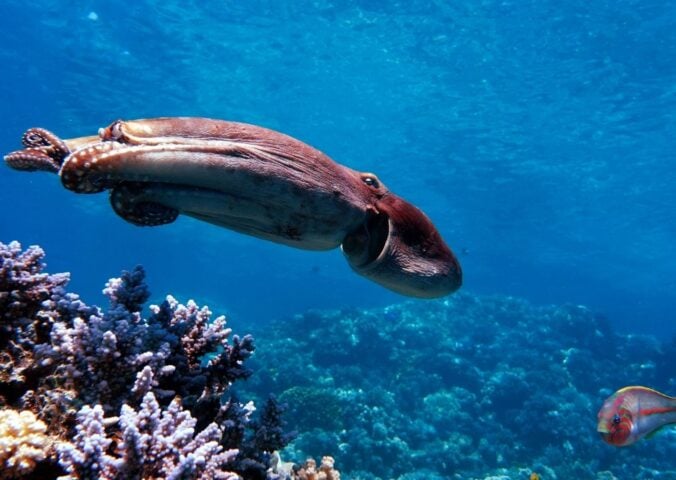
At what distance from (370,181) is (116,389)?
2.10m

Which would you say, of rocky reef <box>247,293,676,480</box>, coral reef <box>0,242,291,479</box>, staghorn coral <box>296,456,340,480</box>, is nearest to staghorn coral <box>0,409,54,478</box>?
coral reef <box>0,242,291,479</box>

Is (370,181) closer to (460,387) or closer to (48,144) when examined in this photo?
(48,144)

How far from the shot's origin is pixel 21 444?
205 centimetres

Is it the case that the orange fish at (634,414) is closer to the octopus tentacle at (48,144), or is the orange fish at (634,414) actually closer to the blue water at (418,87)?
the octopus tentacle at (48,144)

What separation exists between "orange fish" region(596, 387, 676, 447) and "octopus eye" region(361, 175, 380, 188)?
16.7 ft

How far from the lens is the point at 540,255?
234 ft

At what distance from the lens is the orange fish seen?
5.43 metres

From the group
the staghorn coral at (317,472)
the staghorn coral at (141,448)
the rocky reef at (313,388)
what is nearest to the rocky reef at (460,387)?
the rocky reef at (313,388)

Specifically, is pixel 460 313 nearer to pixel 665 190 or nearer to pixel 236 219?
pixel 665 190

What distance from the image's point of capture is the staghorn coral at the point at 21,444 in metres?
2.00

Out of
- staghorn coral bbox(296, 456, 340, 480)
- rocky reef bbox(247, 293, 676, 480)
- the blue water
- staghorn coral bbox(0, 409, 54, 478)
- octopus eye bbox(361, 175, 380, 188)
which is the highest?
the blue water

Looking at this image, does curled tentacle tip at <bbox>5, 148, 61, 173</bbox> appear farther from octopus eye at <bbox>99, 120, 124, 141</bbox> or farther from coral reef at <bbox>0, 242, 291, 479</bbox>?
coral reef at <bbox>0, 242, 291, 479</bbox>

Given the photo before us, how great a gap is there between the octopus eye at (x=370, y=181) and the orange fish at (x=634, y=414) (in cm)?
509

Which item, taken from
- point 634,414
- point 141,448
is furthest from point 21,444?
point 634,414
